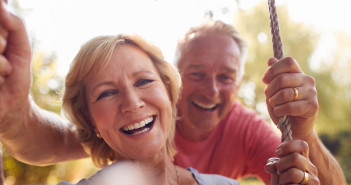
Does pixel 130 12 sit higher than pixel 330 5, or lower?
lower

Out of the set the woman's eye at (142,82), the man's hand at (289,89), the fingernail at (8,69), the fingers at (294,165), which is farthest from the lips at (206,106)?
the fingernail at (8,69)

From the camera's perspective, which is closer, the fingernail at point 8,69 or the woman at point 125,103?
the fingernail at point 8,69

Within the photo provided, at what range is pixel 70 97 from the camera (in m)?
1.69

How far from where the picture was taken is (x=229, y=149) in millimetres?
2602

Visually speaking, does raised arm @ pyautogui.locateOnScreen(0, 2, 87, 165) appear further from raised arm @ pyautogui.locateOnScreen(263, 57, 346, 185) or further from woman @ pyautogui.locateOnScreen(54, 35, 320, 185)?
raised arm @ pyautogui.locateOnScreen(263, 57, 346, 185)

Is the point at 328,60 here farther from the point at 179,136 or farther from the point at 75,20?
the point at 179,136

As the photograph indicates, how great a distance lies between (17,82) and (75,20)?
3454 mm

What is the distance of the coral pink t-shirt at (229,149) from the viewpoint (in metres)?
2.54

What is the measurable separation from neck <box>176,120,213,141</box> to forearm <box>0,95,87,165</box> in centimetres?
82

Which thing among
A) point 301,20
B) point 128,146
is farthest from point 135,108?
point 301,20

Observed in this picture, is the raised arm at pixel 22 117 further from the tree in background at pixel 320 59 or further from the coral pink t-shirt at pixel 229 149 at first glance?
the tree in background at pixel 320 59

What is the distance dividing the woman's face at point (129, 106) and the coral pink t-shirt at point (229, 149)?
3.49 feet

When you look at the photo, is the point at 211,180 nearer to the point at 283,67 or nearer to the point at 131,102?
the point at 131,102

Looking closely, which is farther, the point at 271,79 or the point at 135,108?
the point at 135,108
